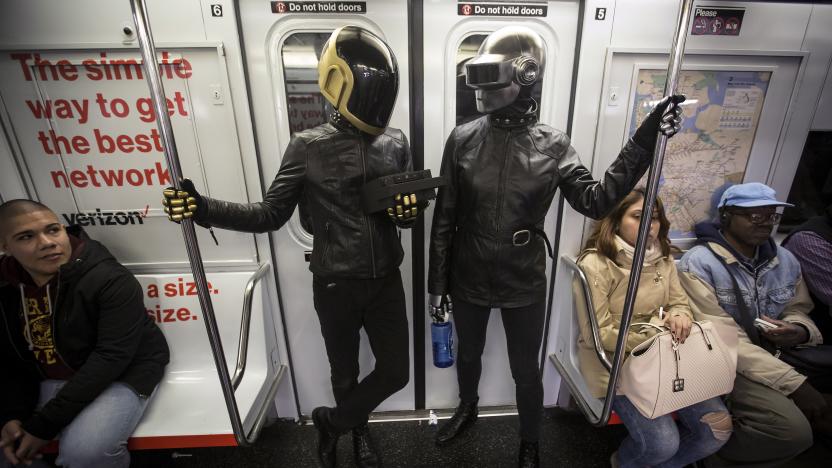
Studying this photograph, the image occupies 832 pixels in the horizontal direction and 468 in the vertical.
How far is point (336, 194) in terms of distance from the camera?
166cm

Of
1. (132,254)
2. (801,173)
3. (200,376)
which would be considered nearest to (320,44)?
(132,254)

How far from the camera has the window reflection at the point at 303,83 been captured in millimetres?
1908

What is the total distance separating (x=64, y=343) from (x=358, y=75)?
196cm

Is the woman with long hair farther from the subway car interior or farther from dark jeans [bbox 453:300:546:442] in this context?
dark jeans [bbox 453:300:546:442]

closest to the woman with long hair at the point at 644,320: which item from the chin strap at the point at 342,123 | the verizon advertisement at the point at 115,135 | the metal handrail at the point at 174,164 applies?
the chin strap at the point at 342,123

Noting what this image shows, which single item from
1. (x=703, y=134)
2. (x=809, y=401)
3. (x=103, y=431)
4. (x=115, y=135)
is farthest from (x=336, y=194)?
(x=809, y=401)

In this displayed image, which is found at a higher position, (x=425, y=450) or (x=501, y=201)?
(x=501, y=201)

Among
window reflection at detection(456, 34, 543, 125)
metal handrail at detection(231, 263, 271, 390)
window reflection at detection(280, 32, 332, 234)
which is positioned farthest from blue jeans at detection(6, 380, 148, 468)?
window reflection at detection(456, 34, 543, 125)

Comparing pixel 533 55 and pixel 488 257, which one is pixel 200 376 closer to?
pixel 488 257

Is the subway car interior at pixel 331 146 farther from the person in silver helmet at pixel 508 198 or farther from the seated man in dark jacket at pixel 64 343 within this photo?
the seated man in dark jacket at pixel 64 343

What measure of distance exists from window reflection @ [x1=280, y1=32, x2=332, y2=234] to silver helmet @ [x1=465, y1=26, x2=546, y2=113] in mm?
824

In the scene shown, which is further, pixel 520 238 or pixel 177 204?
pixel 520 238

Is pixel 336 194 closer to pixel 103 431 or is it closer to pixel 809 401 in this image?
pixel 103 431

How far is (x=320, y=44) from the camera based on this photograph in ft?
6.31
